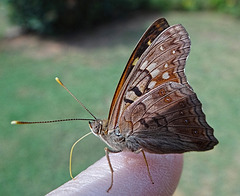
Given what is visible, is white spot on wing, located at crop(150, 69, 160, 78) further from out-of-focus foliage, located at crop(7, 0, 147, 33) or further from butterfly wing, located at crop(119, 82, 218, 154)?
out-of-focus foliage, located at crop(7, 0, 147, 33)

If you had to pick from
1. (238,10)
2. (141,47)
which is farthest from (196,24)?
(141,47)

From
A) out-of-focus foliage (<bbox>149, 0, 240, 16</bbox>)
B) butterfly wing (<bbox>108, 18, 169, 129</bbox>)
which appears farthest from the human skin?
out-of-focus foliage (<bbox>149, 0, 240, 16</bbox>)

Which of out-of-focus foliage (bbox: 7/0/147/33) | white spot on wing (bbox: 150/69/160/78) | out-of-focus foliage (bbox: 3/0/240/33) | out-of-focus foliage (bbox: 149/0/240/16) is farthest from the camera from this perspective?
out-of-focus foliage (bbox: 149/0/240/16)

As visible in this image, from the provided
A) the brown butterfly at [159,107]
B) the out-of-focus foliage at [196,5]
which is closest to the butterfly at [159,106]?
the brown butterfly at [159,107]

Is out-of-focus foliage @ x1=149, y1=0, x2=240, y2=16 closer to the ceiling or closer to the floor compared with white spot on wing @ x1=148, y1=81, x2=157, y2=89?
closer to the floor

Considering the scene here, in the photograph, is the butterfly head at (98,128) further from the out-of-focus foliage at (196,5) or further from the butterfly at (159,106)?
the out-of-focus foliage at (196,5)

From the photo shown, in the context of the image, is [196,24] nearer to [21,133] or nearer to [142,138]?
[21,133]
